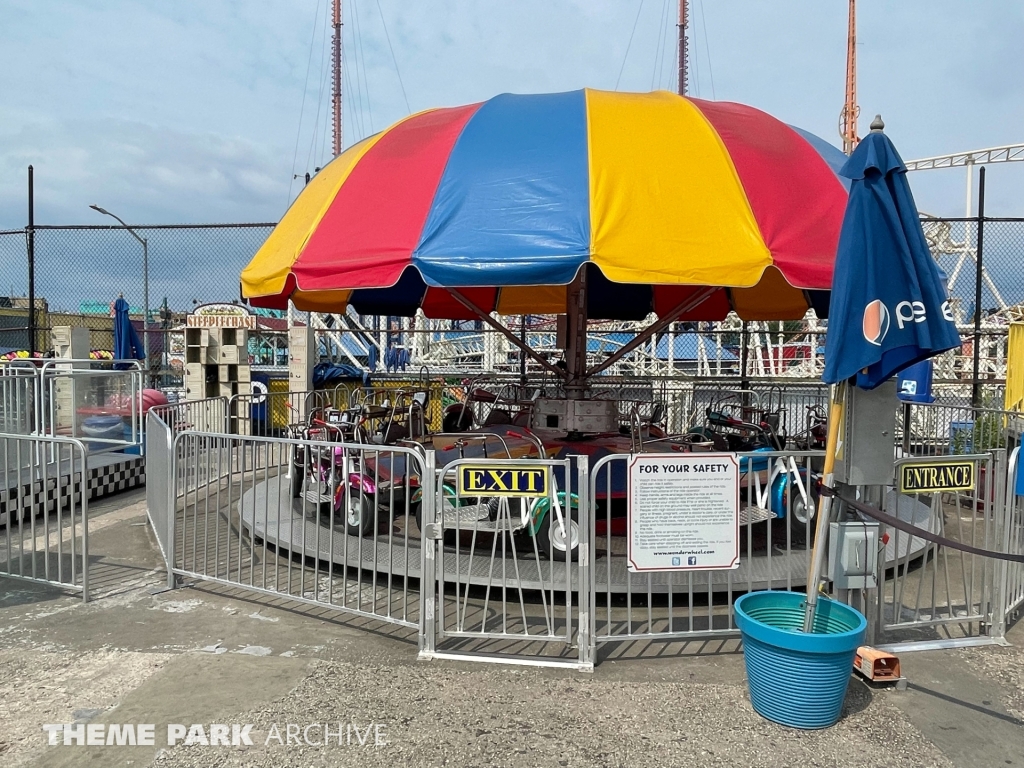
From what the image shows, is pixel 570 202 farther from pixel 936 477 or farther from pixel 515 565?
pixel 936 477

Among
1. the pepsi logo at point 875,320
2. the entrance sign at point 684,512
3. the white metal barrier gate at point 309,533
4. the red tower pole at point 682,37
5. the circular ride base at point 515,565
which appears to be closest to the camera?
the pepsi logo at point 875,320

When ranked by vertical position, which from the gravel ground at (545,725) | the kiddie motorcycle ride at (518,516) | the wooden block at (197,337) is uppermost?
the wooden block at (197,337)

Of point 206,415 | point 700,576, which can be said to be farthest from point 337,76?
point 700,576

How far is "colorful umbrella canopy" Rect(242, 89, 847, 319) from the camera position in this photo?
5.21 m

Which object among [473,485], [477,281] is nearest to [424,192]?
[477,281]

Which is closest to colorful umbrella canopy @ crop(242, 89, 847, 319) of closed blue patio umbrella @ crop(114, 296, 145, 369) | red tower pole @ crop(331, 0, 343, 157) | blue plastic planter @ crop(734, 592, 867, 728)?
blue plastic planter @ crop(734, 592, 867, 728)

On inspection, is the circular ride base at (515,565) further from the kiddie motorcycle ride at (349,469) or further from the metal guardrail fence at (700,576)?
the kiddie motorcycle ride at (349,469)

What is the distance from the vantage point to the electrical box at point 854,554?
4504mm

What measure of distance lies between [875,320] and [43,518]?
8304 millimetres

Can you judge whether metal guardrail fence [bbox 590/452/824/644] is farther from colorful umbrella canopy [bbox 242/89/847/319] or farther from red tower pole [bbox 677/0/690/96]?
red tower pole [bbox 677/0/690/96]

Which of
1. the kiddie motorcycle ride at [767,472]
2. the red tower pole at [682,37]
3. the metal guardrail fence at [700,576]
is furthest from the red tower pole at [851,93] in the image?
the metal guardrail fence at [700,576]

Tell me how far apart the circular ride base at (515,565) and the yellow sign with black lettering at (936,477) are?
1045mm

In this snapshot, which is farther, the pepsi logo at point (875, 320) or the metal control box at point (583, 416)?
the metal control box at point (583, 416)

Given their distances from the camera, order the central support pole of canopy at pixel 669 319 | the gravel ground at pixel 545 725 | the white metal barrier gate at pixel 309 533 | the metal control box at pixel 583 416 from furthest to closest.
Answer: the metal control box at pixel 583 416
the central support pole of canopy at pixel 669 319
the white metal barrier gate at pixel 309 533
the gravel ground at pixel 545 725
